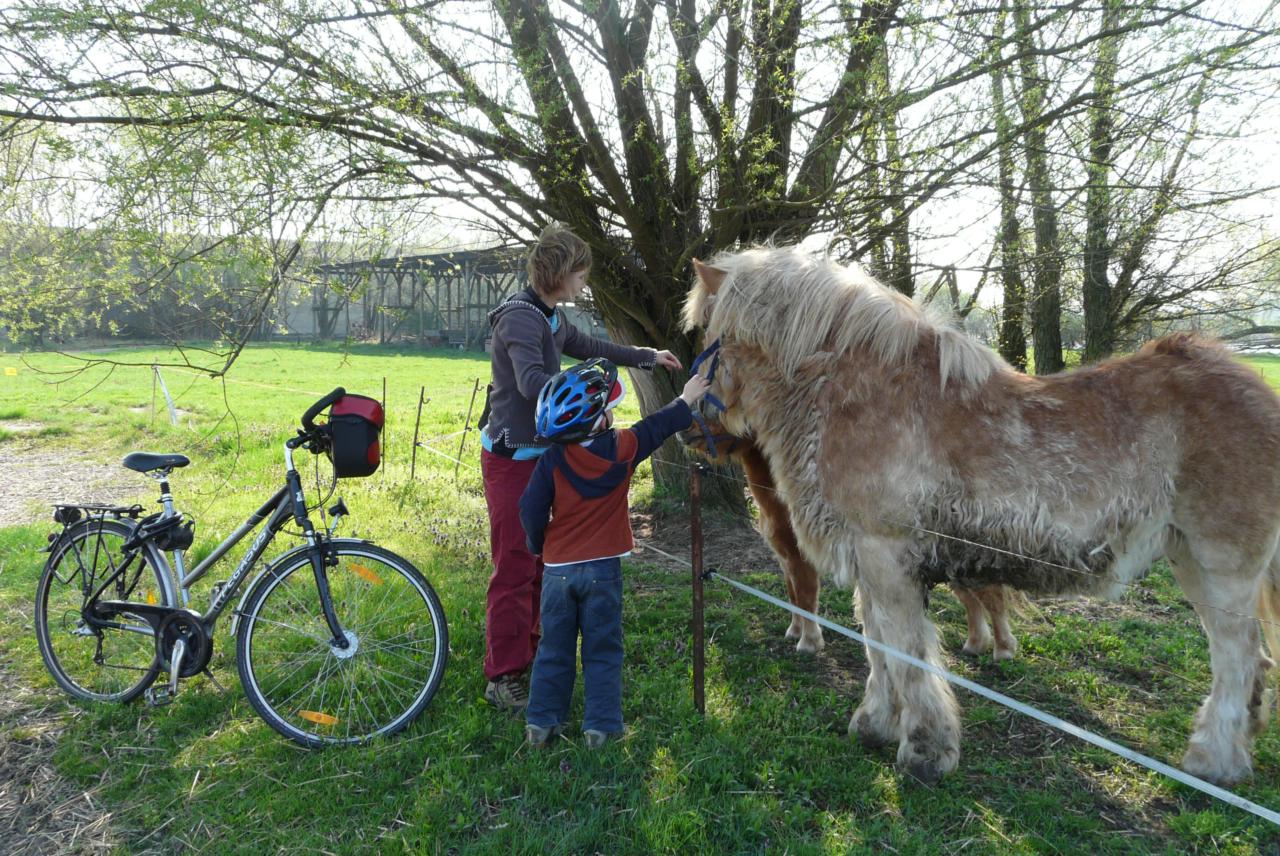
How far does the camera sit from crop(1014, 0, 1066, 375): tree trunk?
16.4ft

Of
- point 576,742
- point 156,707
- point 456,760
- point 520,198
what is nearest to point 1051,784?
point 576,742

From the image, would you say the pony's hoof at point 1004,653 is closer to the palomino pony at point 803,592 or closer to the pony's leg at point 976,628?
the palomino pony at point 803,592

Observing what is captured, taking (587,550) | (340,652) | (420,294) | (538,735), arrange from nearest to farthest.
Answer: (587,550) < (538,735) < (340,652) < (420,294)

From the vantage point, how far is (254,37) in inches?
189

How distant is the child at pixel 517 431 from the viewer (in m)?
3.61

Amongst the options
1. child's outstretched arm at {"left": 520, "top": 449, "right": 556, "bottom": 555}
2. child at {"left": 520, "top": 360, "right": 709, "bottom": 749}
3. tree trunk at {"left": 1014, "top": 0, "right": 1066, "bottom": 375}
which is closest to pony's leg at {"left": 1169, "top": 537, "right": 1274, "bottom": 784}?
child at {"left": 520, "top": 360, "right": 709, "bottom": 749}

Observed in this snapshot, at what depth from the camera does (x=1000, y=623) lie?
4.43 metres

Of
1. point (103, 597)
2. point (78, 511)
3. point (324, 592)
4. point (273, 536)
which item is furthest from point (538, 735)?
point (78, 511)

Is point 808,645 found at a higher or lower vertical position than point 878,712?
lower

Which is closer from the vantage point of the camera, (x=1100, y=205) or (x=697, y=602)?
(x=697, y=602)

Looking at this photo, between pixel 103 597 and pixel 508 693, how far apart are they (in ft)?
8.16

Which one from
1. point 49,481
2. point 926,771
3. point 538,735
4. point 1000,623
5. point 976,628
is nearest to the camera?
point 926,771

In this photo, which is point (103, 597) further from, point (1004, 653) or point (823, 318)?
point (1004, 653)

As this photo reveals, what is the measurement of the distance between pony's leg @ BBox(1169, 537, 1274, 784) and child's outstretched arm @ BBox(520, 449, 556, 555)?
270 cm
